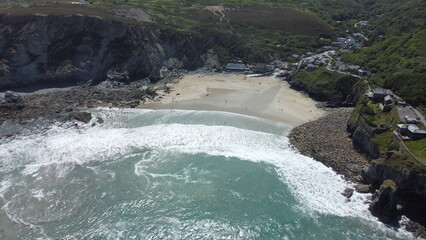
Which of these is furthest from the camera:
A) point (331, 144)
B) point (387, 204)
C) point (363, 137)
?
point (331, 144)

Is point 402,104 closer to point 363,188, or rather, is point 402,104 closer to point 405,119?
point 405,119

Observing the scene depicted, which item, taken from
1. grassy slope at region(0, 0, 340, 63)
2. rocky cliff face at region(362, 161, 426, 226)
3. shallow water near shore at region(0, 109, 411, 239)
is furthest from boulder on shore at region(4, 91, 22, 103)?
rocky cliff face at region(362, 161, 426, 226)

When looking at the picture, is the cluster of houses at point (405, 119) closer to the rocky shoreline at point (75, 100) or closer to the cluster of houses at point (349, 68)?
the cluster of houses at point (349, 68)

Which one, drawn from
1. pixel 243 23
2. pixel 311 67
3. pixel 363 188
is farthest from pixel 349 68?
pixel 243 23

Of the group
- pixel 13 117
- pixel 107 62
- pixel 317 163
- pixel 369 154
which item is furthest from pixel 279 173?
pixel 107 62

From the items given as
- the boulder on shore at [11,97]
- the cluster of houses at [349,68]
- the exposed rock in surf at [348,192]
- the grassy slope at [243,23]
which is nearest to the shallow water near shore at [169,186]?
the exposed rock in surf at [348,192]

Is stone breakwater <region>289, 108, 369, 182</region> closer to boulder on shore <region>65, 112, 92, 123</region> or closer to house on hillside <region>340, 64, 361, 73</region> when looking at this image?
house on hillside <region>340, 64, 361, 73</region>

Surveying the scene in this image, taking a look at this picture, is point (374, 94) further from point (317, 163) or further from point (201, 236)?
point (201, 236)
